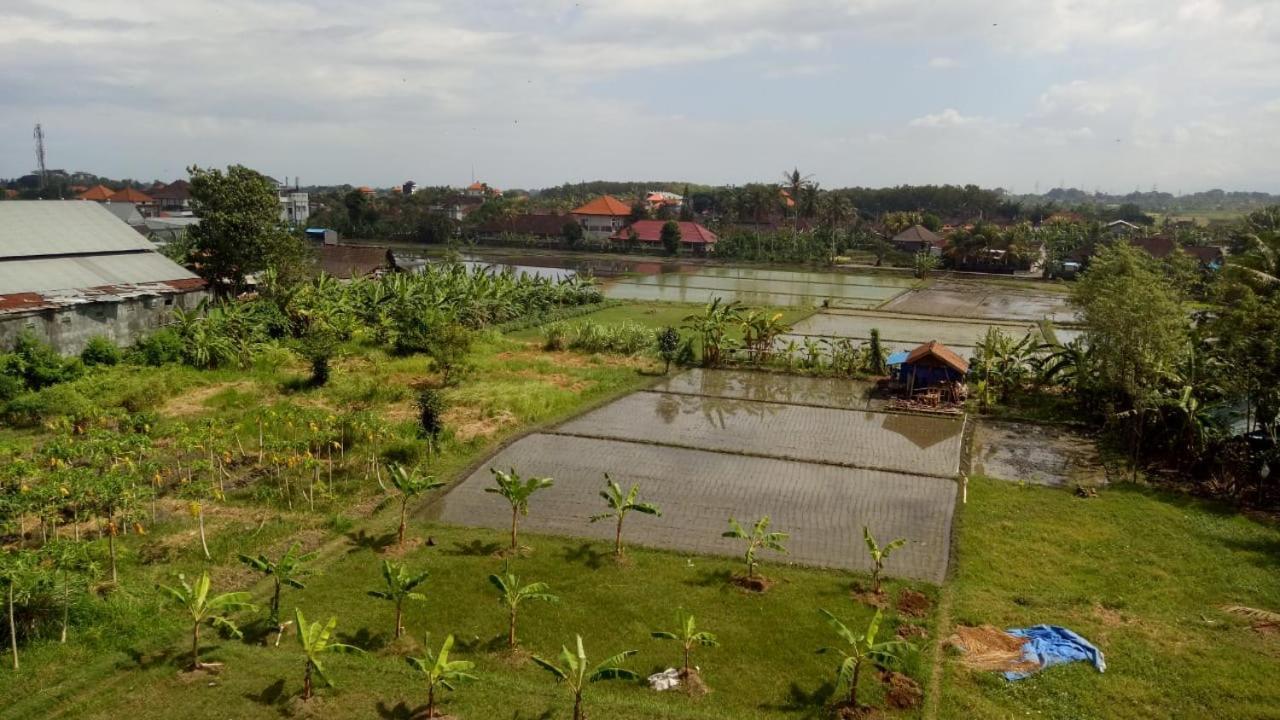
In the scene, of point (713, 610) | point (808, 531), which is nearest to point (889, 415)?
point (808, 531)

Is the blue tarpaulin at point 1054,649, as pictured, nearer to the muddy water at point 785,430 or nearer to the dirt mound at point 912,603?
the dirt mound at point 912,603

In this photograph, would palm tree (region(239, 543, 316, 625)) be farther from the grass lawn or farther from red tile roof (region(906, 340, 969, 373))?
the grass lawn

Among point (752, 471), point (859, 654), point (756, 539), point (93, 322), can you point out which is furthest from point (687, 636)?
point (93, 322)

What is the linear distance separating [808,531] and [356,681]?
24.8ft

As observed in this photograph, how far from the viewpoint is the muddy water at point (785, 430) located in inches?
693

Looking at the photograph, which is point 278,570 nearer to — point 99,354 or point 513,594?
point 513,594

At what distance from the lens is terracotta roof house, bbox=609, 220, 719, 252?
215ft

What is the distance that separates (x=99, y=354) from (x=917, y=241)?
5702 centimetres

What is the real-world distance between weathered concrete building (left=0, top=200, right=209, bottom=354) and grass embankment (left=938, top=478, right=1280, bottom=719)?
23.0 meters

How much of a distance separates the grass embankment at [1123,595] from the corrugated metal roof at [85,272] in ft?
81.6

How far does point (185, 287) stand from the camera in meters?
26.3

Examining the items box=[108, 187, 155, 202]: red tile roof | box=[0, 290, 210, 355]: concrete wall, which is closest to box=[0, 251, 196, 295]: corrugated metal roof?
box=[0, 290, 210, 355]: concrete wall

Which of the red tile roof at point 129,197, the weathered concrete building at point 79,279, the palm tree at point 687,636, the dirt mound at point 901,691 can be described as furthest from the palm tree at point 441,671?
the red tile roof at point 129,197

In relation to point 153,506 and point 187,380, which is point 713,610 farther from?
point 187,380
